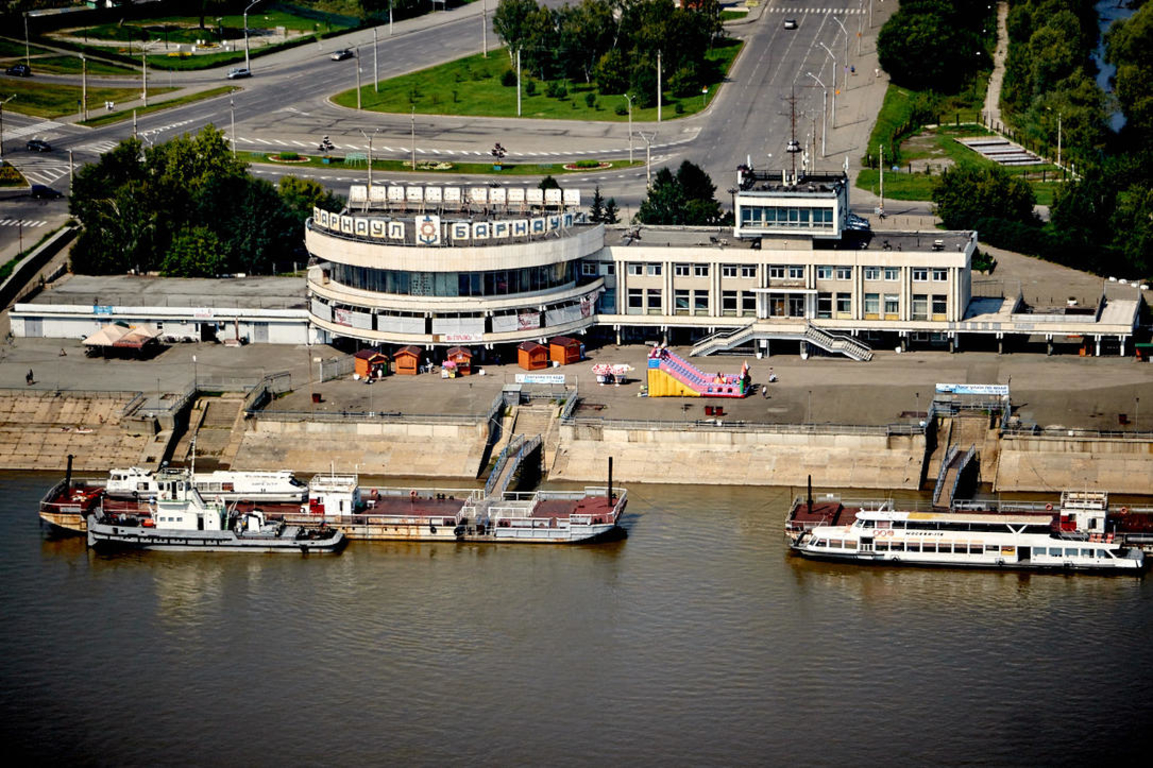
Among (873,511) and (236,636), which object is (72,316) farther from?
(873,511)

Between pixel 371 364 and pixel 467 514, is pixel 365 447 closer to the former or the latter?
pixel 371 364

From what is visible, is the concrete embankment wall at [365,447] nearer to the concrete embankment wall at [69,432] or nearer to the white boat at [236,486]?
the white boat at [236,486]

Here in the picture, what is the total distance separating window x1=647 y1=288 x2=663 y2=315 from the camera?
576 feet

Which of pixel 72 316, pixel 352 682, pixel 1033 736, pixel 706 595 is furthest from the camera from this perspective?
pixel 72 316

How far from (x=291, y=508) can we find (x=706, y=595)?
32.2 meters

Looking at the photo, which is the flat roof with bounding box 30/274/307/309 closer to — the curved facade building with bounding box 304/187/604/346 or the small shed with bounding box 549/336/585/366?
the curved facade building with bounding box 304/187/604/346

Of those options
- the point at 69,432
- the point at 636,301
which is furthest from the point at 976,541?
the point at 69,432

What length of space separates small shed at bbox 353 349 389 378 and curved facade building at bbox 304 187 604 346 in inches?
80.9

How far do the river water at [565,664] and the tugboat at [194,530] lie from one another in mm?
1261

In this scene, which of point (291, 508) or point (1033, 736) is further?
point (291, 508)

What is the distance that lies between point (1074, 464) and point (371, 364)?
179 ft

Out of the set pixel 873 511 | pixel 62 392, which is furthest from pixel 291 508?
pixel 873 511

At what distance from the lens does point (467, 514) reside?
14412cm

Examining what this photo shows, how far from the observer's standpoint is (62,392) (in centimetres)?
16550
